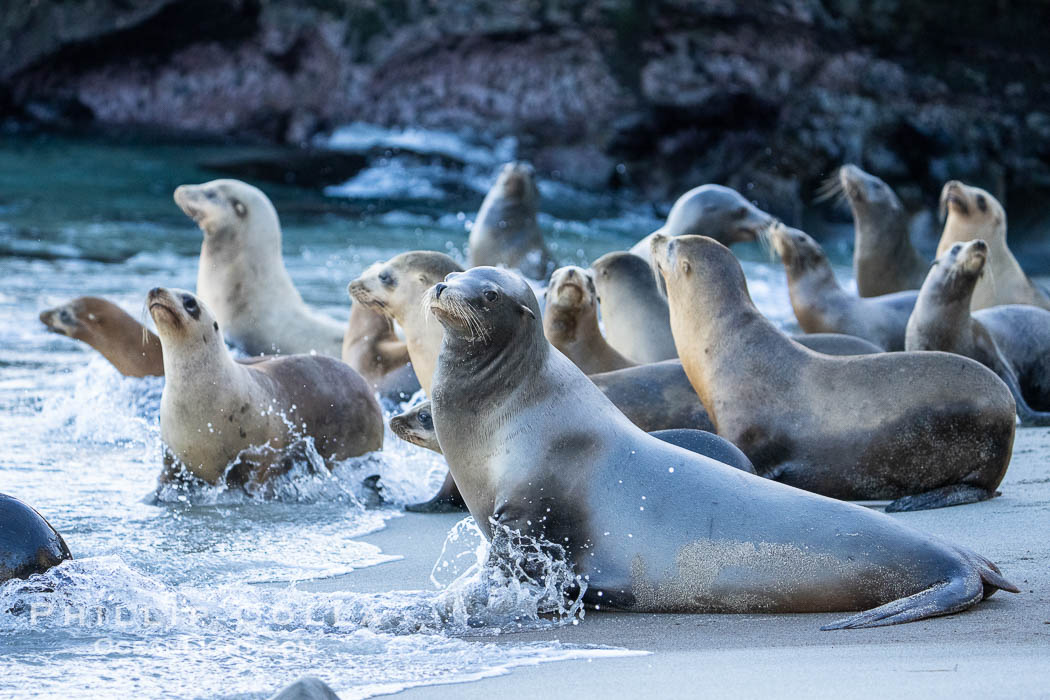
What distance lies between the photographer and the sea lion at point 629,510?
12.8 feet

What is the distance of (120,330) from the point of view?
333 inches

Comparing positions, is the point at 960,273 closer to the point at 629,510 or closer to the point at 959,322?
the point at 959,322

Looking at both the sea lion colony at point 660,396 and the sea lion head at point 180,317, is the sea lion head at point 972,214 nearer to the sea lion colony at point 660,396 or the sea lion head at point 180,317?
Answer: the sea lion colony at point 660,396

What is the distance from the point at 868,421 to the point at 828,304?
11.0ft

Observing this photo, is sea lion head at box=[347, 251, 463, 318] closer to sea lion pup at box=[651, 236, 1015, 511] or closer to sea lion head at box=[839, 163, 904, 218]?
sea lion pup at box=[651, 236, 1015, 511]

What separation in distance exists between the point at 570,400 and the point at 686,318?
185 cm

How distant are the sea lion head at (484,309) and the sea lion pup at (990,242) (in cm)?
602

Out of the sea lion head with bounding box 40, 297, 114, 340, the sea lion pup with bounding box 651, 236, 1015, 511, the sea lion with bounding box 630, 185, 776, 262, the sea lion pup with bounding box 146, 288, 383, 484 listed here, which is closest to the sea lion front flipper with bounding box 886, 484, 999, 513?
the sea lion pup with bounding box 651, 236, 1015, 511

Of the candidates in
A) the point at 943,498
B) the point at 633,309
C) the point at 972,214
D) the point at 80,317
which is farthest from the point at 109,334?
the point at 972,214

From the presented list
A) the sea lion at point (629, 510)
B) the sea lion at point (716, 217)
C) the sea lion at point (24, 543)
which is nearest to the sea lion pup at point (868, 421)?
the sea lion at point (629, 510)

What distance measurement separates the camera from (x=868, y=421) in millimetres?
5688

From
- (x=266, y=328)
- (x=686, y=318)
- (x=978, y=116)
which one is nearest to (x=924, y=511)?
(x=686, y=318)

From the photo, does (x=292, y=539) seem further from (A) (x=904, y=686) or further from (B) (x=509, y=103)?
(B) (x=509, y=103)

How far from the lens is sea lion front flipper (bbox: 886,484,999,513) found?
5.44 metres
